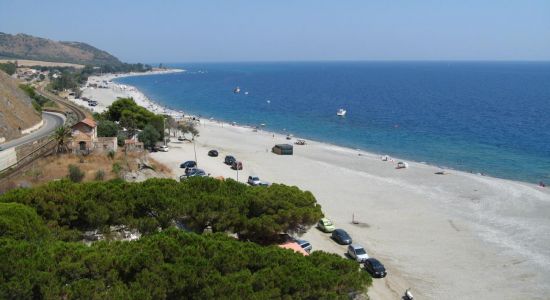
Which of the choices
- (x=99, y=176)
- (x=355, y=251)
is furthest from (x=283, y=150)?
(x=355, y=251)

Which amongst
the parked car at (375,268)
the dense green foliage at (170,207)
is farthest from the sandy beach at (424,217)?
the dense green foliage at (170,207)

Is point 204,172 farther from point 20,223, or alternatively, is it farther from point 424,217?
point 20,223

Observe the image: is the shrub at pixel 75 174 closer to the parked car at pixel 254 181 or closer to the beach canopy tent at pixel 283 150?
the parked car at pixel 254 181

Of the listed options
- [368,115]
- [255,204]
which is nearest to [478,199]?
[255,204]

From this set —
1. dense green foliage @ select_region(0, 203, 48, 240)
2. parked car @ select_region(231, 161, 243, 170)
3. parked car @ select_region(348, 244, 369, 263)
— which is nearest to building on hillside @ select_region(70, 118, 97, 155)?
parked car @ select_region(231, 161, 243, 170)

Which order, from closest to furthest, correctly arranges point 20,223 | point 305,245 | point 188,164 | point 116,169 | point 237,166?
point 20,223 → point 305,245 → point 116,169 → point 188,164 → point 237,166

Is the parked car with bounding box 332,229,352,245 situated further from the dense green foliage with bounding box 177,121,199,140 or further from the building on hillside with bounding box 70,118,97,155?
the dense green foliage with bounding box 177,121,199,140

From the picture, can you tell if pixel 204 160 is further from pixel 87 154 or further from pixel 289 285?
pixel 289 285
